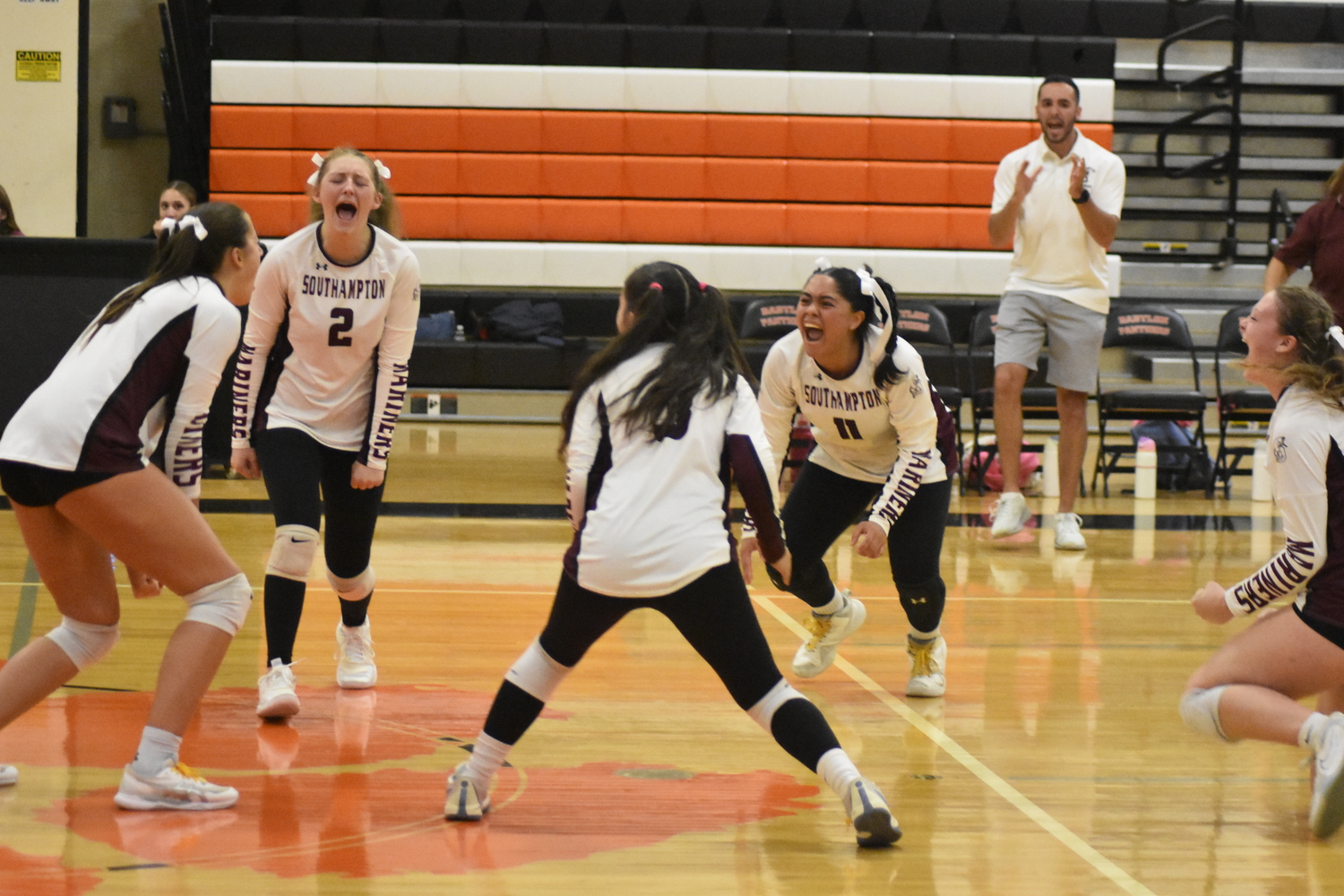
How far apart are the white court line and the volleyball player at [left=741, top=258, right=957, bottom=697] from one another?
12 cm

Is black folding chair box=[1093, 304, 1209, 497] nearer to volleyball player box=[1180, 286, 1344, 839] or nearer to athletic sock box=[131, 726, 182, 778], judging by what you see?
volleyball player box=[1180, 286, 1344, 839]

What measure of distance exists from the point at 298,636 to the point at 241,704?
818 mm

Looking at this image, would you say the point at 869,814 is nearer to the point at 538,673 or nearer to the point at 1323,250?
the point at 538,673

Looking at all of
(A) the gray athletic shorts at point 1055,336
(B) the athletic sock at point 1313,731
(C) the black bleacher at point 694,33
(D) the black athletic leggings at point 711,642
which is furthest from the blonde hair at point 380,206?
(C) the black bleacher at point 694,33

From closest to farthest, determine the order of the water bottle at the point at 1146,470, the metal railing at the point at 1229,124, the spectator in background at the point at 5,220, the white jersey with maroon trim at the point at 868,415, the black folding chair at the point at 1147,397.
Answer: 1. the white jersey with maroon trim at the point at 868,415
2. the spectator in background at the point at 5,220
3. the water bottle at the point at 1146,470
4. the black folding chair at the point at 1147,397
5. the metal railing at the point at 1229,124

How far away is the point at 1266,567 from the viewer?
126 inches

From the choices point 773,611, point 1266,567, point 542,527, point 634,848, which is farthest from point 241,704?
point 542,527

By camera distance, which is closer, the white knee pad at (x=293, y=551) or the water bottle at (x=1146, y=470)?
the white knee pad at (x=293, y=551)

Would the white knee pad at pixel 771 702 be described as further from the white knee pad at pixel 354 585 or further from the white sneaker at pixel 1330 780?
the white knee pad at pixel 354 585

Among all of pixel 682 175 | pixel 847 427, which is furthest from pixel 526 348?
pixel 847 427

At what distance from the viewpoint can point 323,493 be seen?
3.90 metres

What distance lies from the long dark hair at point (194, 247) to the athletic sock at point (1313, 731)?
2.50 metres

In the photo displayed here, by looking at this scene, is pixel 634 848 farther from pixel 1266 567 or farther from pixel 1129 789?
pixel 1266 567

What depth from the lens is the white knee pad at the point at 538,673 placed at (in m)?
2.88
